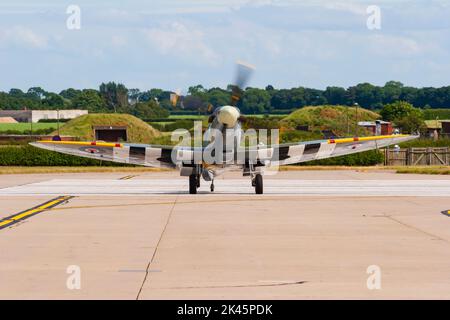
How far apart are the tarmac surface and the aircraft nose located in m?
2.88

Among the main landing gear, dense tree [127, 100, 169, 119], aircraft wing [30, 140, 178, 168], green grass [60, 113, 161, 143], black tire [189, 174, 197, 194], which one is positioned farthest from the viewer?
dense tree [127, 100, 169, 119]

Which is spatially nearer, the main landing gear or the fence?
the main landing gear

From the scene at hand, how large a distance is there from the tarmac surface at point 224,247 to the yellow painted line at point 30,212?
4cm

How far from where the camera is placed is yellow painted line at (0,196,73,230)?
72.1 feet

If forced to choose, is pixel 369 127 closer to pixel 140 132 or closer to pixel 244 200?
pixel 140 132

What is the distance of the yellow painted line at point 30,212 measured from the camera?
21969 mm

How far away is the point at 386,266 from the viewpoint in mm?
14414

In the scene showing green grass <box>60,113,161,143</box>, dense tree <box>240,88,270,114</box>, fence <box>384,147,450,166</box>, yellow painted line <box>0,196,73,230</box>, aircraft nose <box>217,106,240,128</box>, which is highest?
dense tree <box>240,88,270,114</box>

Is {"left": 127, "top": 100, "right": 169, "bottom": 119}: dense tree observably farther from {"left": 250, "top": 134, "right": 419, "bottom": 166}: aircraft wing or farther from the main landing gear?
the main landing gear

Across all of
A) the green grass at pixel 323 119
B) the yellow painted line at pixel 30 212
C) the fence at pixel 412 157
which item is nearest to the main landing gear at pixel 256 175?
the yellow painted line at pixel 30 212

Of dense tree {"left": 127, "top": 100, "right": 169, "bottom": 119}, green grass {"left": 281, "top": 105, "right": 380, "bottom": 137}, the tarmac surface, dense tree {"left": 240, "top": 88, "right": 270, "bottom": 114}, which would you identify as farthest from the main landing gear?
green grass {"left": 281, "top": 105, "right": 380, "bottom": 137}

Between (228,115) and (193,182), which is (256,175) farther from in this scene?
(228,115)
